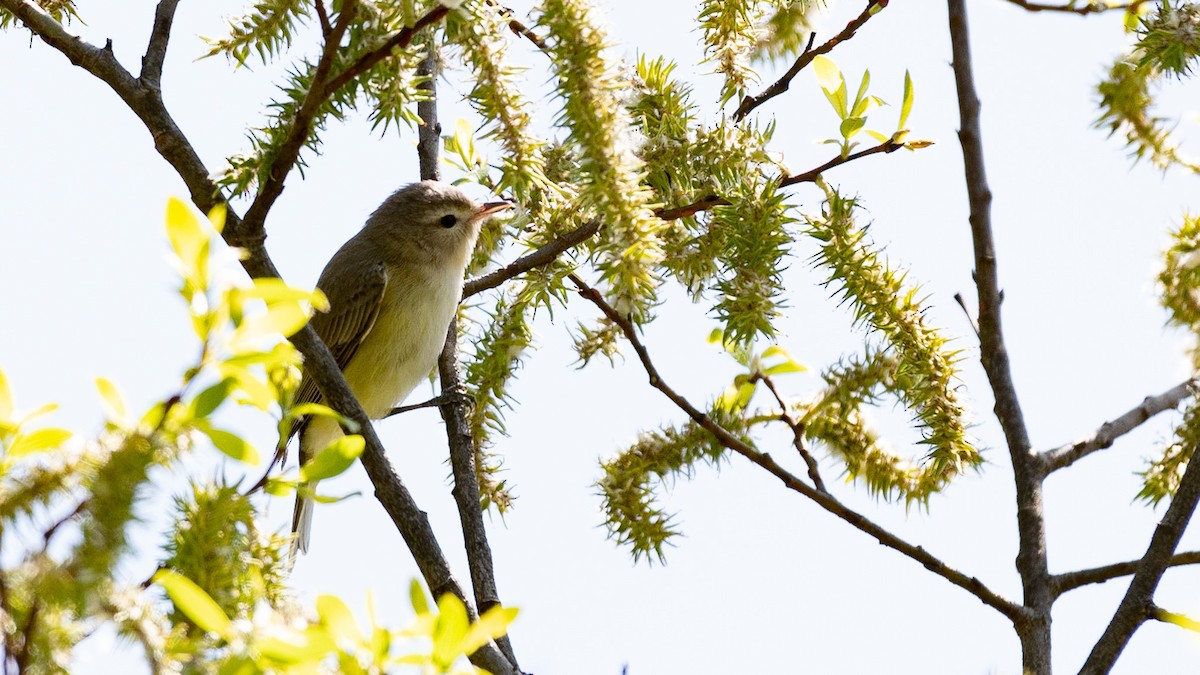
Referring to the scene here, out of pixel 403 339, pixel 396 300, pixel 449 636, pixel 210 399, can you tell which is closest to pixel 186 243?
pixel 210 399

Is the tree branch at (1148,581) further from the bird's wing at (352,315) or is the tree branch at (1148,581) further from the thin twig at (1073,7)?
the bird's wing at (352,315)

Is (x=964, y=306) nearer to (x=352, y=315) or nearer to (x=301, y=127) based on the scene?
(x=301, y=127)

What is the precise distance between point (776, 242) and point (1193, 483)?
2.98 feet

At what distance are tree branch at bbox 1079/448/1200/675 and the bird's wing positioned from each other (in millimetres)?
2922

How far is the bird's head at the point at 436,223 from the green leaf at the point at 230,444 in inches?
129

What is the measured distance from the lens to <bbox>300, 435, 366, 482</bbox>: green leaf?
4.08 ft

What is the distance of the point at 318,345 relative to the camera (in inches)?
89.5

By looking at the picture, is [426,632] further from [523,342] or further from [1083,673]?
[523,342]

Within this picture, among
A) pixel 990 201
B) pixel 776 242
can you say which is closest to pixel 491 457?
pixel 776 242

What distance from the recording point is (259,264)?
2238mm

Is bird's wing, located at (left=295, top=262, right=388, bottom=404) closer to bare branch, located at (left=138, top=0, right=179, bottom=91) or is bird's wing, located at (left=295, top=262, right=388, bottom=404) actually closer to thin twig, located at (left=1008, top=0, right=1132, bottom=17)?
bare branch, located at (left=138, top=0, right=179, bottom=91)

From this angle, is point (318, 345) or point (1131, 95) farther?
point (1131, 95)

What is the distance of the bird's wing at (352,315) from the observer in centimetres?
441

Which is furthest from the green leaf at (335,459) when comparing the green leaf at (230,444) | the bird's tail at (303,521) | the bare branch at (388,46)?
the bird's tail at (303,521)
